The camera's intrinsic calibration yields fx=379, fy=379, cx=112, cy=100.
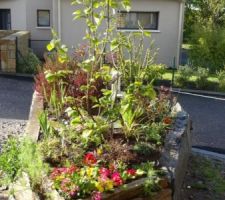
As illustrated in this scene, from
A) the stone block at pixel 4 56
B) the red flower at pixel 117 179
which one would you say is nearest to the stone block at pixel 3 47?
the stone block at pixel 4 56

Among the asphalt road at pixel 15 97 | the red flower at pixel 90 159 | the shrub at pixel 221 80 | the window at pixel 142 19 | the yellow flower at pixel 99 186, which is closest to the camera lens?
the yellow flower at pixel 99 186

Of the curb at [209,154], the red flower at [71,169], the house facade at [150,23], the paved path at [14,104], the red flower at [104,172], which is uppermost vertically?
the house facade at [150,23]

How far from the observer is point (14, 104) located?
9.69 meters

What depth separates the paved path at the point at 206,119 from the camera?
25.2ft

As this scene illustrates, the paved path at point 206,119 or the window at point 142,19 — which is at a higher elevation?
the window at point 142,19

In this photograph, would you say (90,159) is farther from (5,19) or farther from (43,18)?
(5,19)

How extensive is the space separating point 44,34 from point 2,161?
14.5m

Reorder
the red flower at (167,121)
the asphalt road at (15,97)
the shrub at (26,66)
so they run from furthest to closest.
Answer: the shrub at (26,66) → the asphalt road at (15,97) → the red flower at (167,121)

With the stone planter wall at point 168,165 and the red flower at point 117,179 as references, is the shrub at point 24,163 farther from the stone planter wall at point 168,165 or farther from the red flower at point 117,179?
the red flower at point 117,179

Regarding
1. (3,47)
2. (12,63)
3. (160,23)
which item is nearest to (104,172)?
(12,63)

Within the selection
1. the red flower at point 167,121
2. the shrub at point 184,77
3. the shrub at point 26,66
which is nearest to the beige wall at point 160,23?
the shrub at point 26,66

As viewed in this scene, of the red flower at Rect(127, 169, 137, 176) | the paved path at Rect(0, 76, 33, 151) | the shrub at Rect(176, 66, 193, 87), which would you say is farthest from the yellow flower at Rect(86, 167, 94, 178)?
the shrub at Rect(176, 66, 193, 87)

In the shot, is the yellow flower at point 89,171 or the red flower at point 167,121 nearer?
the yellow flower at point 89,171

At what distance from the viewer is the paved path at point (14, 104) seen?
7359 mm
